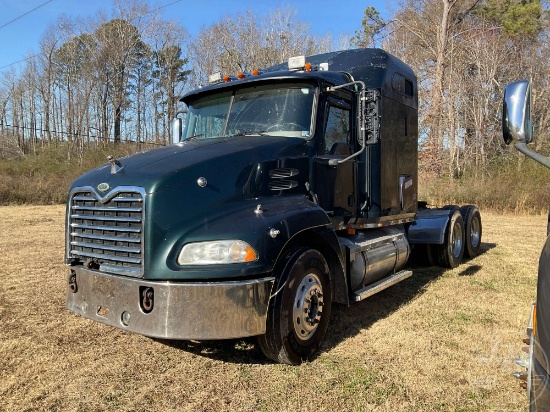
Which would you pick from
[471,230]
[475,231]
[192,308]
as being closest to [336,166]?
[192,308]

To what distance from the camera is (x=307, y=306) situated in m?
3.77

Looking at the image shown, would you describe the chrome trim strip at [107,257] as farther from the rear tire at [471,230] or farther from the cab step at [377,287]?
the rear tire at [471,230]

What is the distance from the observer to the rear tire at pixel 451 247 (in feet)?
25.2

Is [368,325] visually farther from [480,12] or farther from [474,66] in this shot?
[480,12]

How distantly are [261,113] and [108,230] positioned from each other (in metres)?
2.00

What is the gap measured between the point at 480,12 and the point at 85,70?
105 feet

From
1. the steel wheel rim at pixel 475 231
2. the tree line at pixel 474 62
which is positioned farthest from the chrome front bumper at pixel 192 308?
the tree line at pixel 474 62

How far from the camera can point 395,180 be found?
6.21 m

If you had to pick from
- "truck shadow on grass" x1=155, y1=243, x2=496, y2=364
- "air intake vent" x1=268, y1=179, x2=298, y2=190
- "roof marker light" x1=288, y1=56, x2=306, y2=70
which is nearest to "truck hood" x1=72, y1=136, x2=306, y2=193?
"air intake vent" x1=268, y1=179, x2=298, y2=190

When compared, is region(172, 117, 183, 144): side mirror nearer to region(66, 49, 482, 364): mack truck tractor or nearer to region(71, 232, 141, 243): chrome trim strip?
region(66, 49, 482, 364): mack truck tractor

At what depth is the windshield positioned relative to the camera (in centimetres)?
446

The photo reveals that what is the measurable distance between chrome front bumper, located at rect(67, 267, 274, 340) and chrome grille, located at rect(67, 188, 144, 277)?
198 millimetres

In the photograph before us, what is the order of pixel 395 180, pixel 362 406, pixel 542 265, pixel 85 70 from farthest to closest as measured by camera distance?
1. pixel 85 70
2. pixel 395 180
3. pixel 362 406
4. pixel 542 265

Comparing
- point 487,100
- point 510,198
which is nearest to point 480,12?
point 487,100
